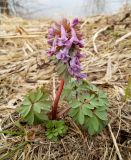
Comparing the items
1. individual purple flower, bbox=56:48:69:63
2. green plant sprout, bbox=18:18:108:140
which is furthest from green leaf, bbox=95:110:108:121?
individual purple flower, bbox=56:48:69:63

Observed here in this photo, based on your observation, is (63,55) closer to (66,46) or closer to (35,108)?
(66,46)

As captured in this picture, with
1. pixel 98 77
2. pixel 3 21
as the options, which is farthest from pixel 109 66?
pixel 3 21

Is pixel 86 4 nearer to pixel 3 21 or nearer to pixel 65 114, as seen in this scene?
pixel 3 21

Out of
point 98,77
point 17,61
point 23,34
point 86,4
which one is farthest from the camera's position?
point 86,4

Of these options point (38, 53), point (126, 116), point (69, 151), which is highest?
point (38, 53)

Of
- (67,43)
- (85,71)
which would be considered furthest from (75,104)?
(85,71)

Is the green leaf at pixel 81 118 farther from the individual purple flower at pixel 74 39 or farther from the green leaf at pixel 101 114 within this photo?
the individual purple flower at pixel 74 39

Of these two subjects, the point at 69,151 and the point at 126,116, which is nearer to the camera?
the point at 69,151
